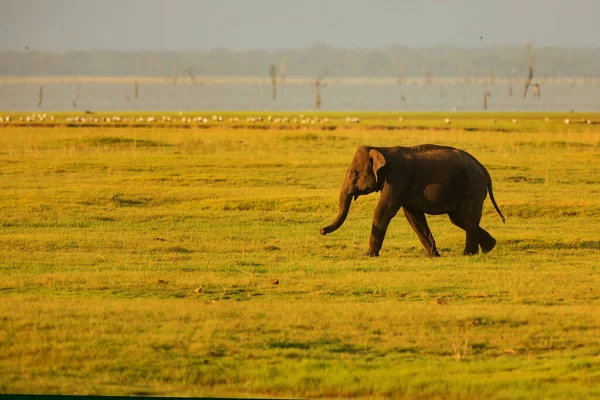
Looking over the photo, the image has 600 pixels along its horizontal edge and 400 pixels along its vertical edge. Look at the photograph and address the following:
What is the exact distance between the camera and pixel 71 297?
1430 centimetres

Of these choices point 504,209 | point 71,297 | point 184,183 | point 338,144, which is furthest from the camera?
point 338,144

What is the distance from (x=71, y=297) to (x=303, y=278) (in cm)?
322

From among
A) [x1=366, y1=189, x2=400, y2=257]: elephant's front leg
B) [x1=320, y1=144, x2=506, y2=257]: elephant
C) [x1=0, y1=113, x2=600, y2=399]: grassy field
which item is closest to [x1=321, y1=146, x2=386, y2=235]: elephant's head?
[x1=320, y1=144, x2=506, y2=257]: elephant

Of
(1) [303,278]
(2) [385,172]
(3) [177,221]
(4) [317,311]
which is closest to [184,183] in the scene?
(3) [177,221]

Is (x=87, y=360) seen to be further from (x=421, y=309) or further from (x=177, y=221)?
(x=177, y=221)

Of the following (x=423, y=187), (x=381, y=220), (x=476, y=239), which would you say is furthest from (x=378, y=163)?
(x=476, y=239)

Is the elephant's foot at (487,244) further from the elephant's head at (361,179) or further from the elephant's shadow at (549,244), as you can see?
the elephant's head at (361,179)

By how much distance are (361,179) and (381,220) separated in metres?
0.89

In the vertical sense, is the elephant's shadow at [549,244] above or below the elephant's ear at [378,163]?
below

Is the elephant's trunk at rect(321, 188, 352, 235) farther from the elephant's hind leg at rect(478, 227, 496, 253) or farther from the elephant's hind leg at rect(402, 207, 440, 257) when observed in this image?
the elephant's hind leg at rect(478, 227, 496, 253)

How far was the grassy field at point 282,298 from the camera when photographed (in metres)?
10.8

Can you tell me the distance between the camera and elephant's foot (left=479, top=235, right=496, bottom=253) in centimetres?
1872

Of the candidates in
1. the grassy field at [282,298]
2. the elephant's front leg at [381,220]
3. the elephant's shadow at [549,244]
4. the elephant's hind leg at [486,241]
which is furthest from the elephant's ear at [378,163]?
the elephant's shadow at [549,244]

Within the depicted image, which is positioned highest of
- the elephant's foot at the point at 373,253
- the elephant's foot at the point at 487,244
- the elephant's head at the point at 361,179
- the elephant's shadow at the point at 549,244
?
the elephant's head at the point at 361,179
